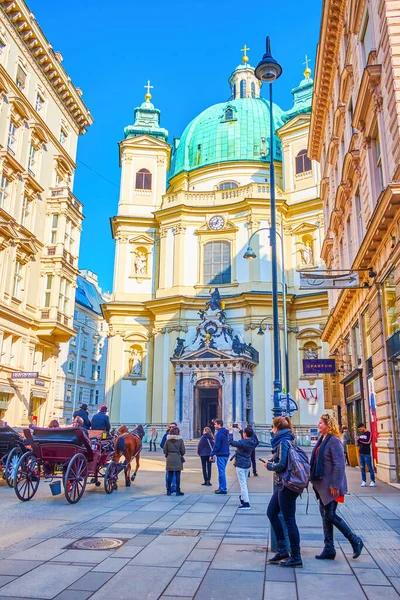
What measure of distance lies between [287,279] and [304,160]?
11.0m

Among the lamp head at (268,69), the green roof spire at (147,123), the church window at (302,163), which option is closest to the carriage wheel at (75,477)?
the lamp head at (268,69)

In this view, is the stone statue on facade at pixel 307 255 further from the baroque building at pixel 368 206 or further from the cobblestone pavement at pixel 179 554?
the cobblestone pavement at pixel 179 554

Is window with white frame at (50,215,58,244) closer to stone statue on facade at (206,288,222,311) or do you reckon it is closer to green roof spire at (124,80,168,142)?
stone statue on facade at (206,288,222,311)

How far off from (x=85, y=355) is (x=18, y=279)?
32.6 meters

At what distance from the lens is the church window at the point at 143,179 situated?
1897 inches

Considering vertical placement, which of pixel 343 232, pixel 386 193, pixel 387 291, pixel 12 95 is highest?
pixel 12 95

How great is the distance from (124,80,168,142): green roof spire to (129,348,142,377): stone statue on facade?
2199 cm

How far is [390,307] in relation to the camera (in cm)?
1441

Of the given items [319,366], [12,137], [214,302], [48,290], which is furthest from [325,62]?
[48,290]

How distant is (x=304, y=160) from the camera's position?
45094 millimetres

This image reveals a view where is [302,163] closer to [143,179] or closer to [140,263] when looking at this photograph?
[143,179]

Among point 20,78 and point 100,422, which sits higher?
point 20,78

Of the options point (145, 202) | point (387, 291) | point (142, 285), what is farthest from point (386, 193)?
point (145, 202)

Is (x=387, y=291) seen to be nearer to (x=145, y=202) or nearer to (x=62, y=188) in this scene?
(x=62, y=188)
